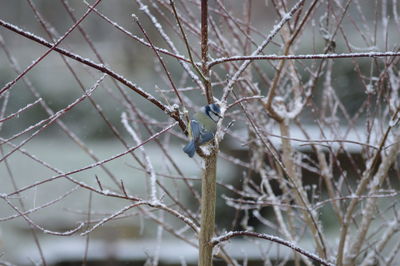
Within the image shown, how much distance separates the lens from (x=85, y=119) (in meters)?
7.38

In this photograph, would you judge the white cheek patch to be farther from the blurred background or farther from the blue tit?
the blurred background

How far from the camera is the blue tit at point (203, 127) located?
1336mm

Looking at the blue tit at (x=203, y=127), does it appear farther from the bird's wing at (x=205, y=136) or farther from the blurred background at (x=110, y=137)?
the blurred background at (x=110, y=137)

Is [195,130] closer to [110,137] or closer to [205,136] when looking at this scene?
[205,136]

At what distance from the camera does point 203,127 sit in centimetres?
136

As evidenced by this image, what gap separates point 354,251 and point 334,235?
3.67 metres

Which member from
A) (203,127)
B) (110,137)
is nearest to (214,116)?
(203,127)

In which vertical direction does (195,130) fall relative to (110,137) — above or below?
below

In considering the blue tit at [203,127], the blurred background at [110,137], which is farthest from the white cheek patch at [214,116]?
the blurred background at [110,137]

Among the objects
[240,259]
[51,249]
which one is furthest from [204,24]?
[51,249]

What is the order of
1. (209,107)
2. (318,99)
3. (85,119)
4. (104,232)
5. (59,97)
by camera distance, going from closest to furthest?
(209,107), (318,99), (104,232), (85,119), (59,97)

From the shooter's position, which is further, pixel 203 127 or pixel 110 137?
pixel 110 137

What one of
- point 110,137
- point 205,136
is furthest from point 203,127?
point 110,137

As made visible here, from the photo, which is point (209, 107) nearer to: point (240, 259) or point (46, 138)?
point (240, 259)
